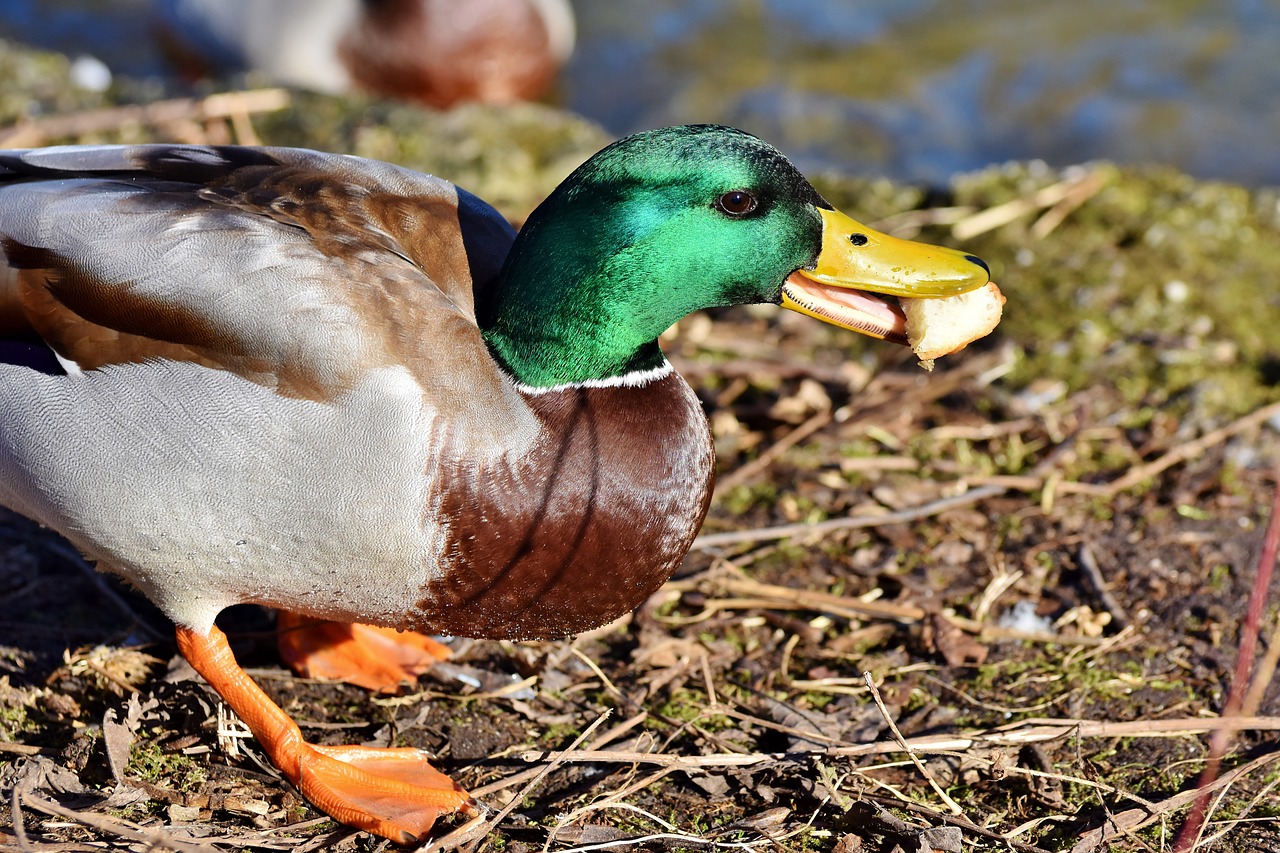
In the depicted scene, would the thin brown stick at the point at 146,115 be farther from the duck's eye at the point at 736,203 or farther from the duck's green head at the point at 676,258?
the duck's eye at the point at 736,203

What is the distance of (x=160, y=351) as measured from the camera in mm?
2701

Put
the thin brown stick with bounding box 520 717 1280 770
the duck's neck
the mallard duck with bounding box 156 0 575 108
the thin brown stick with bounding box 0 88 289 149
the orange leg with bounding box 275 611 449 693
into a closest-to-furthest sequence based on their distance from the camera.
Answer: the duck's neck → the thin brown stick with bounding box 520 717 1280 770 → the orange leg with bounding box 275 611 449 693 → the thin brown stick with bounding box 0 88 289 149 → the mallard duck with bounding box 156 0 575 108

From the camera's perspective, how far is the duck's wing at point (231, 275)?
8.70 ft

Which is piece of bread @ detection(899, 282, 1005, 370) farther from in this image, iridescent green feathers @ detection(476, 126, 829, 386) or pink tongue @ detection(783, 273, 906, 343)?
iridescent green feathers @ detection(476, 126, 829, 386)

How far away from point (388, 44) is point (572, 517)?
5801 mm

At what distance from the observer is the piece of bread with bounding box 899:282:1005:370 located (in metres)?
2.83

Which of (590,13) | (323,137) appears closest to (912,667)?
(323,137)

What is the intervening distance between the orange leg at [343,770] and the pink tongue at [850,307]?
1.31 metres

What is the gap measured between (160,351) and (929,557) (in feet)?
7.03

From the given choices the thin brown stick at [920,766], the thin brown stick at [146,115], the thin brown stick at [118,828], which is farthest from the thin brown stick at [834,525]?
the thin brown stick at [146,115]

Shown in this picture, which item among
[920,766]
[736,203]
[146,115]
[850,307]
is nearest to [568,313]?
[736,203]

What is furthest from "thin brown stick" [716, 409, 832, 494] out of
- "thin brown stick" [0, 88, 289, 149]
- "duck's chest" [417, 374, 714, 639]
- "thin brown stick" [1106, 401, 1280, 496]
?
"thin brown stick" [0, 88, 289, 149]

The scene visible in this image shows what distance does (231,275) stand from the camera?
2.68 meters

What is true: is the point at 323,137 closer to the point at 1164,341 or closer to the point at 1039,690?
the point at 1164,341
